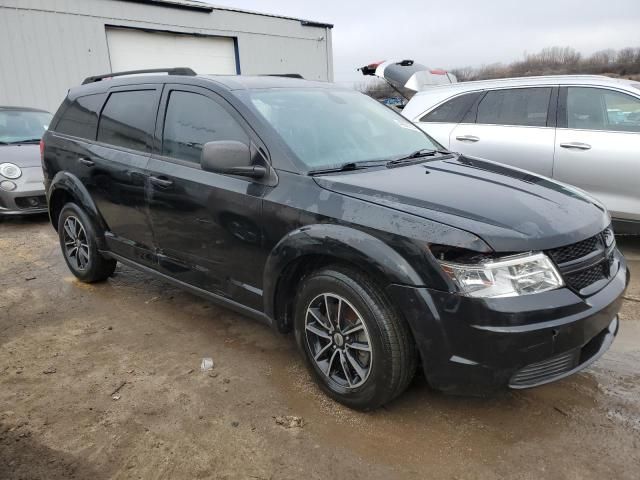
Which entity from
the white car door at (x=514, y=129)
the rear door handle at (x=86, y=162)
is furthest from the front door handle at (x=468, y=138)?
the rear door handle at (x=86, y=162)

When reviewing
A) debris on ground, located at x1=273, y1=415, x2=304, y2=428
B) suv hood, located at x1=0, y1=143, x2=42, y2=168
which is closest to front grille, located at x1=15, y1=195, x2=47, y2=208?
suv hood, located at x1=0, y1=143, x2=42, y2=168

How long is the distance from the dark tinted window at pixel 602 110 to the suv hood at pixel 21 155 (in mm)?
6947

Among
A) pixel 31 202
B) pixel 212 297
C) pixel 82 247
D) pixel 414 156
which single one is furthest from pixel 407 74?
pixel 31 202

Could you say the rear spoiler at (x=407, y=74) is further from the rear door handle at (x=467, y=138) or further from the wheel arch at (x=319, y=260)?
the wheel arch at (x=319, y=260)

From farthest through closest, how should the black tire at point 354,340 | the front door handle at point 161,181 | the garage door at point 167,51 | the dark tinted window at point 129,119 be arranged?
the garage door at point 167,51 < the dark tinted window at point 129,119 < the front door handle at point 161,181 < the black tire at point 354,340

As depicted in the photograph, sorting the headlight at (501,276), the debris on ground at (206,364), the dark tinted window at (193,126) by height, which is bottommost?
the debris on ground at (206,364)

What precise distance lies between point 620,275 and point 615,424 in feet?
2.44

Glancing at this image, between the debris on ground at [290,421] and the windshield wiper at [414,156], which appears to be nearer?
the debris on ground at [290,421]

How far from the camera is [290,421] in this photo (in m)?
2.62

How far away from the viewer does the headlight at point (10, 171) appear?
7055 mm

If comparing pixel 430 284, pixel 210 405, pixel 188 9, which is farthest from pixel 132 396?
pixel 188 9

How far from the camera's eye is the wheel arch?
229 cm

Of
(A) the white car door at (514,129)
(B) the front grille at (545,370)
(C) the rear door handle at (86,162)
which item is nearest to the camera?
(B) the front grille at (545,370)

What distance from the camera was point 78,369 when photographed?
3.21m
